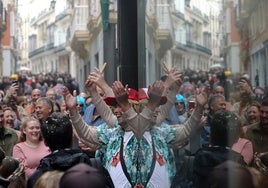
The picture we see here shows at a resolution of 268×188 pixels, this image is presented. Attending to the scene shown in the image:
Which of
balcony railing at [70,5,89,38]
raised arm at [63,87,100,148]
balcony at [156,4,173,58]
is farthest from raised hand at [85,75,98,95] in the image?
balcony railing at [70,5,89,38]

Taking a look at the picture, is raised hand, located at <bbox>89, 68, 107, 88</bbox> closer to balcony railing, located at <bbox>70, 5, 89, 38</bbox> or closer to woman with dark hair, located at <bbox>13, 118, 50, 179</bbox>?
woman with dark hair, located at <bbox>13, 118, 50, 179</bbox>

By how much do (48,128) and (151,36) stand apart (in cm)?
102

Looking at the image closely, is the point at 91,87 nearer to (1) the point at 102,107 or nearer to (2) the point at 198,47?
(1) the point at 102,107

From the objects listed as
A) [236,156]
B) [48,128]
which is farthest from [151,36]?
[236,156]

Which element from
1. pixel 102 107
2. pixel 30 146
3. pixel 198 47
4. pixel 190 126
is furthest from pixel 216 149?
pixel 30 146

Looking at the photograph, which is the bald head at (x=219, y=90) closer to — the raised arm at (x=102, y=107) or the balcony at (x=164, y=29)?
the balcony at (x=164, y=29)

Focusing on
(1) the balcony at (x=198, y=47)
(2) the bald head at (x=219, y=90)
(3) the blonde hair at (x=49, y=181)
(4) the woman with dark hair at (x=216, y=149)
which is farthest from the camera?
(2) the bald head at (x=219, y=90)

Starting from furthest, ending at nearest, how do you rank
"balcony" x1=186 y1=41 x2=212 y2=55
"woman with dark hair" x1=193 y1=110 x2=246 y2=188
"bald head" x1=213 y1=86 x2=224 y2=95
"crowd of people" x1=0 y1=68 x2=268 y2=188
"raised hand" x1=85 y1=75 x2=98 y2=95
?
"raised hand" x1=85 y1=75 x2=98 y2=95, "bald head" x1=213 y1=86 x2=224 y2=95, "balcony" x1=186 y1=41 x2=212 y2=55, "crowd of people" x1=0 y1=68 x2=268 y2=188, "woman with dark hair" x1=193 y1=110 x2=246 y2=188

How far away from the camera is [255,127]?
476cm

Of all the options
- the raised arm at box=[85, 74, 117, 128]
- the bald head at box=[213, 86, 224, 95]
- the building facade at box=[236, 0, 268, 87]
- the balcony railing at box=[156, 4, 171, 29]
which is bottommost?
the raised arm at box=[85, 74, 117, 128]

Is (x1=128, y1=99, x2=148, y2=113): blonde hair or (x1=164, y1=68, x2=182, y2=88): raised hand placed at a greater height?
(x1=164, y1=68, x2=182, y2=88): raised hand

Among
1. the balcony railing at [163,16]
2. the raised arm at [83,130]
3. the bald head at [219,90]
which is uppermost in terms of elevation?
the balcony railing at [163,16]

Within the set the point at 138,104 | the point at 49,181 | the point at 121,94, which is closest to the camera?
the point at 49,181

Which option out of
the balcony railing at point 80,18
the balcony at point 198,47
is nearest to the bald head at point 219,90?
the balcony at point 198,47
